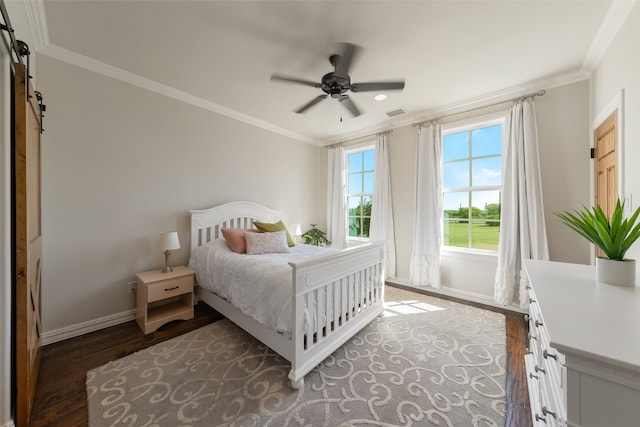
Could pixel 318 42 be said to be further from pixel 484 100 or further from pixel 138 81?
pixel 484 100

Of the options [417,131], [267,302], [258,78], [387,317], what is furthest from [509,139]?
[267,302]

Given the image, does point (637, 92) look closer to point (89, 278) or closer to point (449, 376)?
point (449, 376)

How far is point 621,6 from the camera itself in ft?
5.30

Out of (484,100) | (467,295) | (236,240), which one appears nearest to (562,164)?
(484,100)

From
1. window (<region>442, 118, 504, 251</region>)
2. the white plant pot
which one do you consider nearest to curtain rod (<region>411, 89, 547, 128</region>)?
window (<region>442, 118, 504, 251</region>)

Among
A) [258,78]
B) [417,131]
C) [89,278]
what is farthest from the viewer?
[417,131]

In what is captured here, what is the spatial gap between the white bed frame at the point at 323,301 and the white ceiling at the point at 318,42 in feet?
5.51

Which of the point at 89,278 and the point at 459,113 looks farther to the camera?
the point at 459,113

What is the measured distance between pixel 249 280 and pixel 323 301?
674mm

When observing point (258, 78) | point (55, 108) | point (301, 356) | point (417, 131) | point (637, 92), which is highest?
point (258, 78)

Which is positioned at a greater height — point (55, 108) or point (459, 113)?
point (459, 113)

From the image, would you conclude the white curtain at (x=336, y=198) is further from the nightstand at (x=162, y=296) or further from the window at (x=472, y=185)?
the nightstand at (x=162, y=296)

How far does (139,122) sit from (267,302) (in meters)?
2.51

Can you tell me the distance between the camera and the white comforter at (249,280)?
1704 mm
